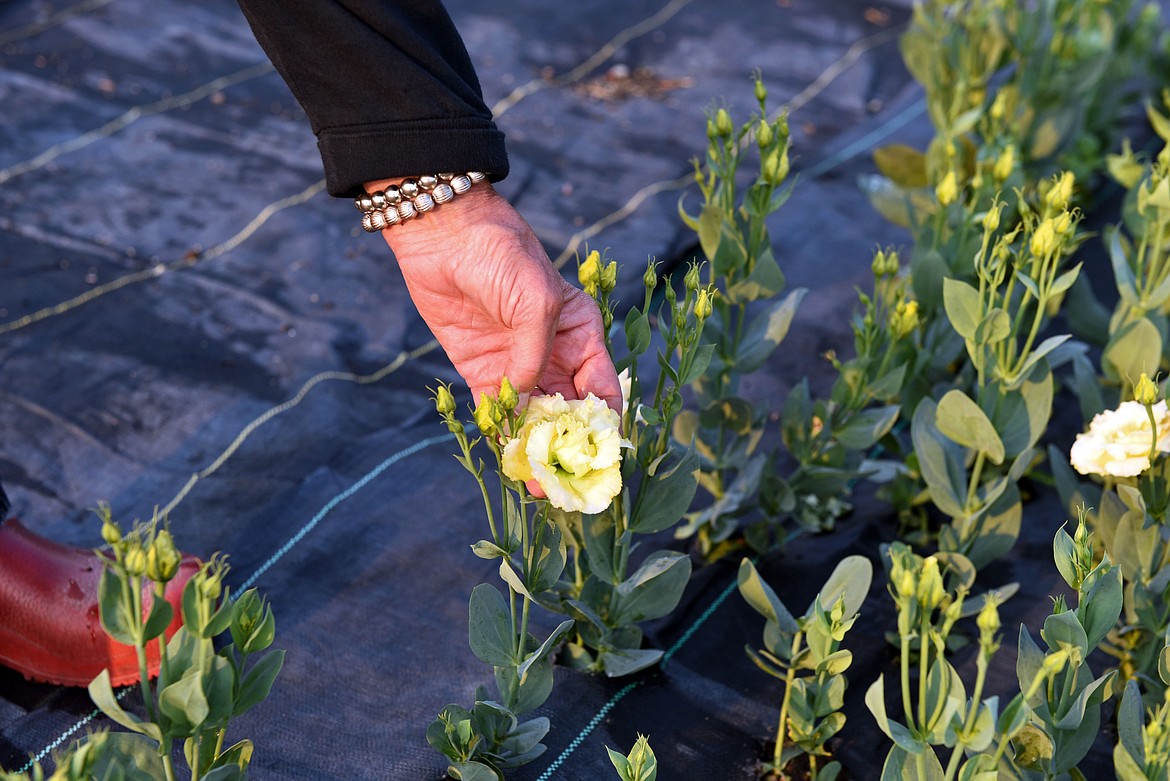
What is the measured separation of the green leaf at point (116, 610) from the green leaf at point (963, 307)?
0.96 metres

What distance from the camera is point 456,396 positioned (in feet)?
6.59

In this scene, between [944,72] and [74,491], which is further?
[944,72]

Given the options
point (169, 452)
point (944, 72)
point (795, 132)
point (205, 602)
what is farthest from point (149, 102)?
point (205, 602)

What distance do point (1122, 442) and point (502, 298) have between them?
2.46 feet

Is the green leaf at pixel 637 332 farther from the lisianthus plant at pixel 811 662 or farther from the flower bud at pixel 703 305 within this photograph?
the lisianthus plant at pixel 811 662

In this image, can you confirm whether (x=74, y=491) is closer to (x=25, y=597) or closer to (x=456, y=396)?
(x=25, y=597)

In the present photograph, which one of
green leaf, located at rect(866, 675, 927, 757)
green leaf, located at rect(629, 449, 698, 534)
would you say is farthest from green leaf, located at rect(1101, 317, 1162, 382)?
green leaf, located at rect(866, 675, 927, 757)

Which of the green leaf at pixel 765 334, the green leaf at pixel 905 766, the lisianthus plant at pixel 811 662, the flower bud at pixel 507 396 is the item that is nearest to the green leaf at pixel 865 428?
the green leaf at pixel 765 334

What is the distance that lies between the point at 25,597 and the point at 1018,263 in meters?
1.29

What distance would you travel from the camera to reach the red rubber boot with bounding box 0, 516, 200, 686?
4.76 feet

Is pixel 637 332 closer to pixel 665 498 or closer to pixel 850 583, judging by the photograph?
pixel 665 498

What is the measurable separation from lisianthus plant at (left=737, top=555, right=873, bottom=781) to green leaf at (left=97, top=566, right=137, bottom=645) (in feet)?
2.21

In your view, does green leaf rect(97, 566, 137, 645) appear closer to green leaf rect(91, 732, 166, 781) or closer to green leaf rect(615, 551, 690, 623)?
green leaf rect(91, 732, 166, 781)

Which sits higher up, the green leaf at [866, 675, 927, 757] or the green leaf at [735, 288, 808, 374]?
the green leaf at [866, 675, 927, 757]
